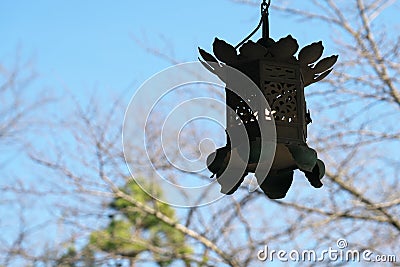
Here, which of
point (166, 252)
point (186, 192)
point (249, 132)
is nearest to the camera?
point (249, 132)

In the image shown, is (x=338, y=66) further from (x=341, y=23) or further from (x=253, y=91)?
(x=253, y=91)

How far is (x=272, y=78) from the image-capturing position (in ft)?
7.45

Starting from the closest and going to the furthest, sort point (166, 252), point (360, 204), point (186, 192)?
point (360, 204), point (186, 192), point (166, 252)

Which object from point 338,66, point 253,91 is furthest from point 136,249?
point 253,91

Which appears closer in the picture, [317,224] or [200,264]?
[317,224]

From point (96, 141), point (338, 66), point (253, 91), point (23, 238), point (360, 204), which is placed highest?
point (338, 66)

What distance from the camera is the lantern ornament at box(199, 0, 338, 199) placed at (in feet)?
7.26

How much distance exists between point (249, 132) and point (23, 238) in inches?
202

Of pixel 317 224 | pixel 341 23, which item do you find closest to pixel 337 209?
pixel 317 224

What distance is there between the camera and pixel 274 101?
2283 mm

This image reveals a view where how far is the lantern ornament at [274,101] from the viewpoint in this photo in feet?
7.26

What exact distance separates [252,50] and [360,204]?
4217 millimetres

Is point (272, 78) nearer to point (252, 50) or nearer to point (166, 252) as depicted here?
point (252, 50)

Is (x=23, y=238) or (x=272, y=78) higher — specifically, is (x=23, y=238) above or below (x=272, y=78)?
above
